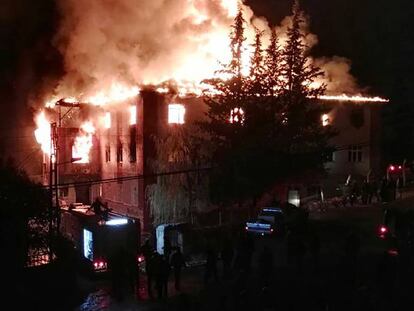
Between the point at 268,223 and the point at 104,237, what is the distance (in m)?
8.20

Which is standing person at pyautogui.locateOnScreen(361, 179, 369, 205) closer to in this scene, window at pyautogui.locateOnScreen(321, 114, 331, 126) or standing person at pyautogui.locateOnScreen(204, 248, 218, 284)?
window at pyautogui.locateOnScreen(321, 114, 331, 126)

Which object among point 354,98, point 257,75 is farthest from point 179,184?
point 354,98

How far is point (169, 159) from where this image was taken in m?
36.0

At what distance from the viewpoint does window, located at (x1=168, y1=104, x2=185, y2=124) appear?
3856cm

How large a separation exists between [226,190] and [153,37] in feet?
55.7

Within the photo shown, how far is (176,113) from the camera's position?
127 ft

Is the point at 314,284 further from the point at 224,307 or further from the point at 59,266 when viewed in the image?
the point at 59,266

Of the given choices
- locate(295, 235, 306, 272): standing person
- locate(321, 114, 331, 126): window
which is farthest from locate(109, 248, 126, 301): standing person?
locate(321, 114, 331, 126): window

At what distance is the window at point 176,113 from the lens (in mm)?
38562

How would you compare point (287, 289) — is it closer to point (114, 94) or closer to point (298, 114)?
point (298, 114)

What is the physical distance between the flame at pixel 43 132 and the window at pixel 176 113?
12947 millimetres

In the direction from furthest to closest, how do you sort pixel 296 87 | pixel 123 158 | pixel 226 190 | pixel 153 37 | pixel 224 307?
pixel 153 37 < pixel 123 158 < pixel 296 87 < pixel 226 190 < pixel 224 307

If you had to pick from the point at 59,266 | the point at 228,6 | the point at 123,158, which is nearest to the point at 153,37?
the point at 228,6

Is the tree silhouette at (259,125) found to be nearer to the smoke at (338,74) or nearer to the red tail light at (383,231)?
the red tail light at (383,231)
